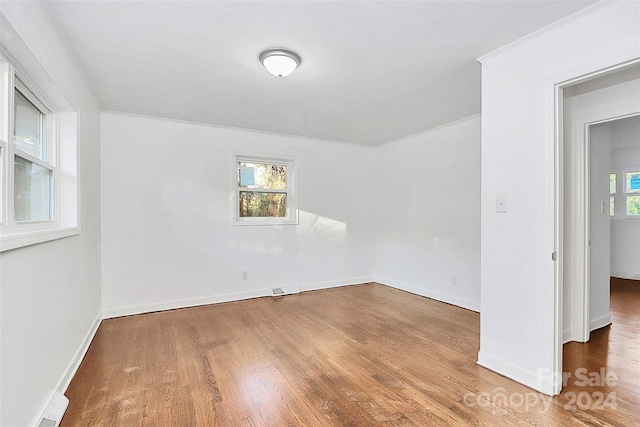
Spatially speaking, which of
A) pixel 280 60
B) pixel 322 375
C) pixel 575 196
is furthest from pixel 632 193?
pixel 280 60

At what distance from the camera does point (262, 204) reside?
4754 mm

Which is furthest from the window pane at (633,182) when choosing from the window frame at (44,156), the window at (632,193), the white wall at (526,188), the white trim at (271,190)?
the window frame at (44,156)

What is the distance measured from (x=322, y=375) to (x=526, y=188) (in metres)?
1.99

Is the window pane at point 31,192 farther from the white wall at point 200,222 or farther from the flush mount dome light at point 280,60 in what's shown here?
the flush mount dome light at point 280,60

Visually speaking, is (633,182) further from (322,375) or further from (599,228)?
(322,375)

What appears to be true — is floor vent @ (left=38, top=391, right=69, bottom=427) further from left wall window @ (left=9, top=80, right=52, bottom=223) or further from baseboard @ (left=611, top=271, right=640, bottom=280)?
baseboard @ (left=611, top=271, right=640, bottom=280)

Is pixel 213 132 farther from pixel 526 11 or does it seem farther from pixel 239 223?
pixel 526 11

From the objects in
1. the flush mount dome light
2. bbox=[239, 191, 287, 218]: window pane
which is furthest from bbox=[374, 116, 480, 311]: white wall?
the flush mount dome light

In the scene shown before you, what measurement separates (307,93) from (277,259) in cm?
246

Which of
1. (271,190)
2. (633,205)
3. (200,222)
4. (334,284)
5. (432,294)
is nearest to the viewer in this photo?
(200,222)

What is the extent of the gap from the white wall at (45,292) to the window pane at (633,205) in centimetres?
840

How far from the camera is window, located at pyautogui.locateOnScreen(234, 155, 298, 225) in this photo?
15.1 ft

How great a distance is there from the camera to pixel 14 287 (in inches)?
59.4

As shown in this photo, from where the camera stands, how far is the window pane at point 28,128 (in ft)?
6.17
